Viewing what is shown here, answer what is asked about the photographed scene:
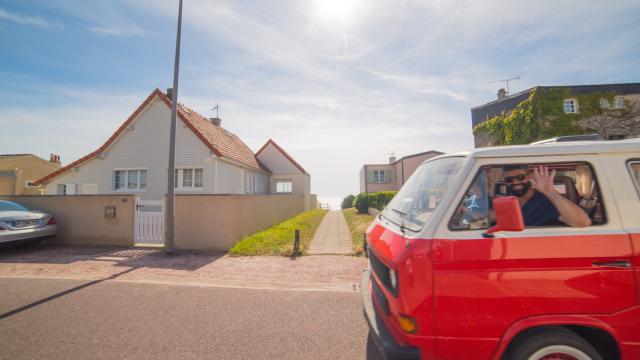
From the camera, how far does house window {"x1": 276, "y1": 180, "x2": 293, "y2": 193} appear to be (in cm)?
2557

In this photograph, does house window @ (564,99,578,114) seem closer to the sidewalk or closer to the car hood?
the sidewalk

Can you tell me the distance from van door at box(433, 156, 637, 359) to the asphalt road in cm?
134

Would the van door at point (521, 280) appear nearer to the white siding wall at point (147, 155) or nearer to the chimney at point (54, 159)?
the white siding wall at point (147, 155)

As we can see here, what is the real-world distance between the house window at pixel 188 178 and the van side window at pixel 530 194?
48.6 ft

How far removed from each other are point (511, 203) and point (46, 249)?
1239 centimetres

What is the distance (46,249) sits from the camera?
873 centimetres

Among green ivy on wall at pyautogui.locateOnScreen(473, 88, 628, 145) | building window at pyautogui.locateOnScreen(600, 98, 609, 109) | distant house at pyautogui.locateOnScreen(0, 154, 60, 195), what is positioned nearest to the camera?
green ivy on wall at pyautogui.locateOnScreen(473, 88, 628, 145)

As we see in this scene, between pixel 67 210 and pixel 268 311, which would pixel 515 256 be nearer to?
pixel 268 311

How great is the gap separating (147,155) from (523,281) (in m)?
17.8

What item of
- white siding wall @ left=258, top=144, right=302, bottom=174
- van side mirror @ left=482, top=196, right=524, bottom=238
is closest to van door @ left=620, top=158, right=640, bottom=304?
van side mirror @ left=482, top=196, right=524, bottom=238

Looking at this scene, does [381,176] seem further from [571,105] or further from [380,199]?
[571,105]

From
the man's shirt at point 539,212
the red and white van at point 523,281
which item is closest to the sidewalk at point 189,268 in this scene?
the red and white van at point 523,281

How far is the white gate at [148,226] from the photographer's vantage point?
8867 mm

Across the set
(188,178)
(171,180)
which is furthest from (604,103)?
(188,178)
